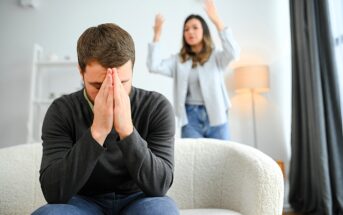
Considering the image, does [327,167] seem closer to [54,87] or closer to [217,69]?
[217,69]

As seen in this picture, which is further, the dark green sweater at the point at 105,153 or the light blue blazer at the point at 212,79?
the light blue blazer at the point at 212,79

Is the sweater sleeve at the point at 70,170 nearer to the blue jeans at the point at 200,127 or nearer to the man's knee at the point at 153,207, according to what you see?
the man's knee at the point at 153,207

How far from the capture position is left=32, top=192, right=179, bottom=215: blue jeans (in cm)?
71

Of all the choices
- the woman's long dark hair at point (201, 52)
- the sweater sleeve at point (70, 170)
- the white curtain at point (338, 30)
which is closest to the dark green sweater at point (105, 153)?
the sweater sleeve at point (70, 170)

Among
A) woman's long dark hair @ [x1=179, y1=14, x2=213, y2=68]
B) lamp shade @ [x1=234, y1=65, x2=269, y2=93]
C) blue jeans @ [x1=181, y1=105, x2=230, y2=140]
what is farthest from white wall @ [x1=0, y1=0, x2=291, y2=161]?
blue jeans @ [x1=181, y1=105, x2=230, y2=140]

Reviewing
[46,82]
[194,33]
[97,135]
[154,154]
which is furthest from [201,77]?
[46,82]

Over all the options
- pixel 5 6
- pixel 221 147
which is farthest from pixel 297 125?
pixel 5 6

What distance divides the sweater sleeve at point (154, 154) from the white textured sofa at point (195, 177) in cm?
31

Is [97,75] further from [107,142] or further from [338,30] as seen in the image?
[338,30]

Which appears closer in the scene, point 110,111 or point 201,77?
point 110,111

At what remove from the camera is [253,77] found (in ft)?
8.96

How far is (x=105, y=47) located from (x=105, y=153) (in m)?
0.29

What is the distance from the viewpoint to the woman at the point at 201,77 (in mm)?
1922

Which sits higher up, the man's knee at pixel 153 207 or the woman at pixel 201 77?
the woman at pixel 201 77
